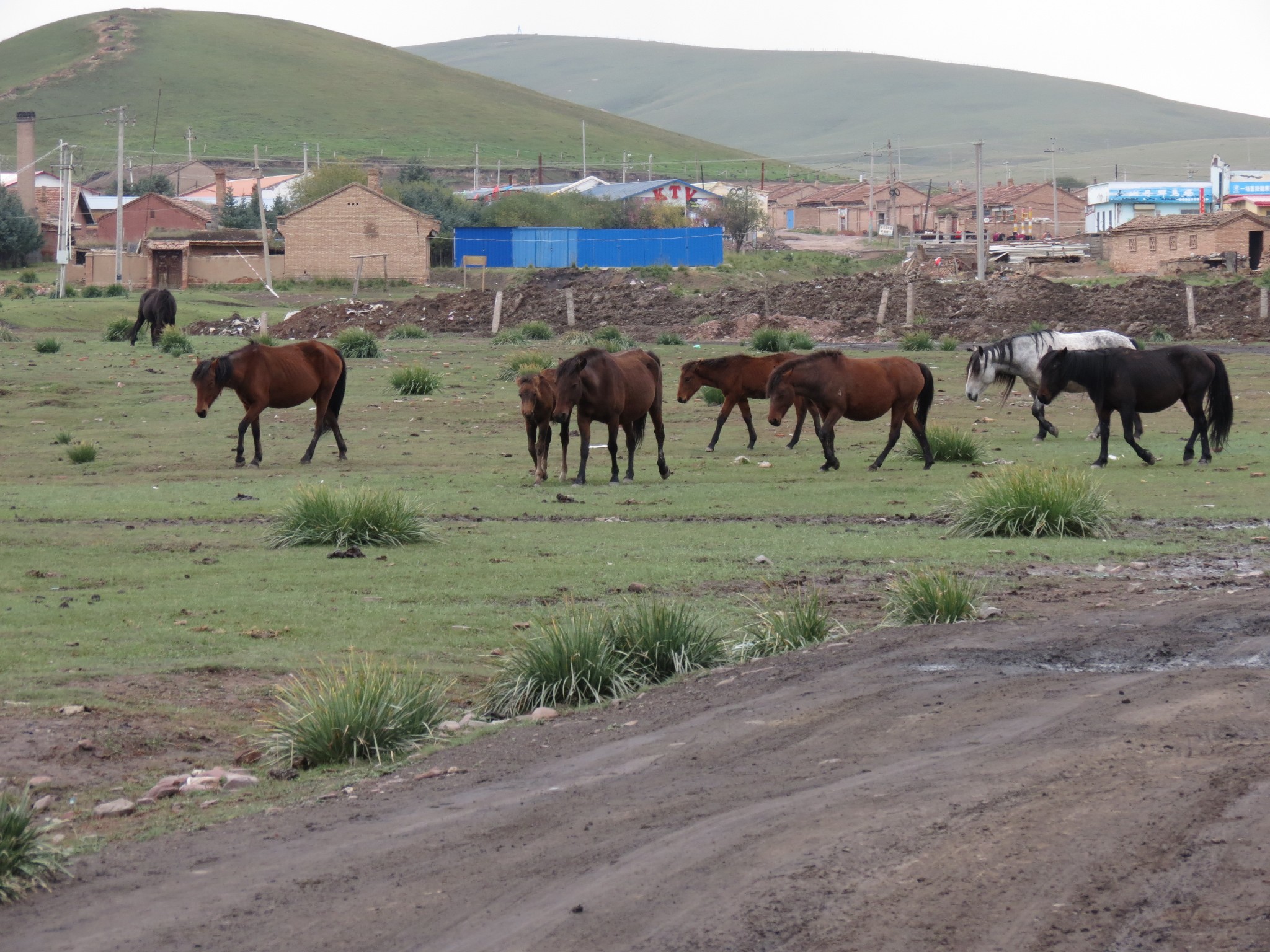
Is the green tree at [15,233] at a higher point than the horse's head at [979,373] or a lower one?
higher

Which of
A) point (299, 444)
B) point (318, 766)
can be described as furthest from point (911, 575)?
point (299, 444)

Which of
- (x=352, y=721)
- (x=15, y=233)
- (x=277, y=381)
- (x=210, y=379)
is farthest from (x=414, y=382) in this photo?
(x=15, y=233)

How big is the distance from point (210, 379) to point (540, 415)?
18.4 feet

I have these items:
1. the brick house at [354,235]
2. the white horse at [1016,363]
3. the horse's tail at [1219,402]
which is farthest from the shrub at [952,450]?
the brick house at [354,235]

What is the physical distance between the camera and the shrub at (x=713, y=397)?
91.6ft

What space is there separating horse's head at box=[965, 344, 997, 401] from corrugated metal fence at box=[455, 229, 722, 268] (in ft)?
222

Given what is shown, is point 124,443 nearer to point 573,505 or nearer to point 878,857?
point 573,505

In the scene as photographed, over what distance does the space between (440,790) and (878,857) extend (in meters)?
2.62

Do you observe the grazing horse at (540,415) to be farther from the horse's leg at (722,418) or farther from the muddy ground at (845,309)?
the muddy ground at (845,309)

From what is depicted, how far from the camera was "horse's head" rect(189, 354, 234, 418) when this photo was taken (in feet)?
68.5

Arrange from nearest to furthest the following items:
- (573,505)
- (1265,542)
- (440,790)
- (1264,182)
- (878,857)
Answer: (878,857), (440,790), (1265,542), (573,505), (1264,182)

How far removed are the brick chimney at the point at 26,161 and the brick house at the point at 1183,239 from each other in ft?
261

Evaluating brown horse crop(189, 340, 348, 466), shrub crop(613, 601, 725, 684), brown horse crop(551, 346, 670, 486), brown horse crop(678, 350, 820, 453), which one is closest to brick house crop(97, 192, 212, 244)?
brown horse crop(189, 340, 348, 466)

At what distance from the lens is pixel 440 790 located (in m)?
7.27
